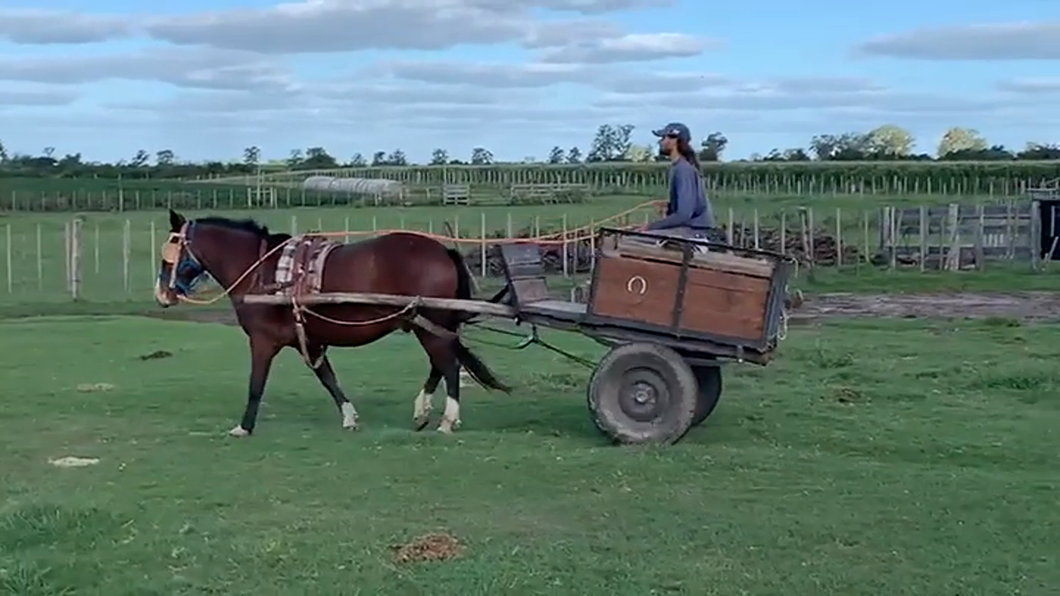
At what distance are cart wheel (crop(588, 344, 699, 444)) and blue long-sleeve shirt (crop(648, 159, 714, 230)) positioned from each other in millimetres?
918

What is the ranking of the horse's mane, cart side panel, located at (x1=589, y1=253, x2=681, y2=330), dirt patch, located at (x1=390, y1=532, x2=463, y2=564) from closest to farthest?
dirt patch, located at (x1=390, y1=532, x2=463, y2=564) → cart side panel, located at (x1=589, y1=253, x2=681, y2=330) → the horse's mane

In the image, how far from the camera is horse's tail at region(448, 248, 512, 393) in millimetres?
11234

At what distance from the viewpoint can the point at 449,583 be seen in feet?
21.6

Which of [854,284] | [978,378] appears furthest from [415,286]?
[854,284]

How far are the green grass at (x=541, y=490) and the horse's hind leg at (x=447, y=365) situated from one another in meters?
0.26

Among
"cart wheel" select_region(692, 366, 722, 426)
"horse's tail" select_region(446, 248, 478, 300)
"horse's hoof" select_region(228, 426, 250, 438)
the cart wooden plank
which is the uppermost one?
"horse's tail" select_region(446, 248, 478, 300)

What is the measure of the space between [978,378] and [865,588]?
25.2 ft

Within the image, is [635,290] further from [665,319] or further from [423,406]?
[423,406]

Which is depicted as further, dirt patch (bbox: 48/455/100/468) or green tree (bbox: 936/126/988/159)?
green tree (bbox: 936/126/988/159)

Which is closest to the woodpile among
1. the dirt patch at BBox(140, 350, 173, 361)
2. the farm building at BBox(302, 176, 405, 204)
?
the dirt patch at BBox(140, 350, 173, 361)

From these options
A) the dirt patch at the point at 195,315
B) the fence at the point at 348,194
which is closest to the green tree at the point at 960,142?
the fence at the point at 348,194

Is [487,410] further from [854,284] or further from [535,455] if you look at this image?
[854,284]

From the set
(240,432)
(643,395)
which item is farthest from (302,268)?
(643,395)

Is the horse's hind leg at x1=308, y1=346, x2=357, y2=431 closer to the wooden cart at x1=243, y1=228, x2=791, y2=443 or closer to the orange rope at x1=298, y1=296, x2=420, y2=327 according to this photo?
the orange rope at x1=298, y1=296, x2=420, y2=327
